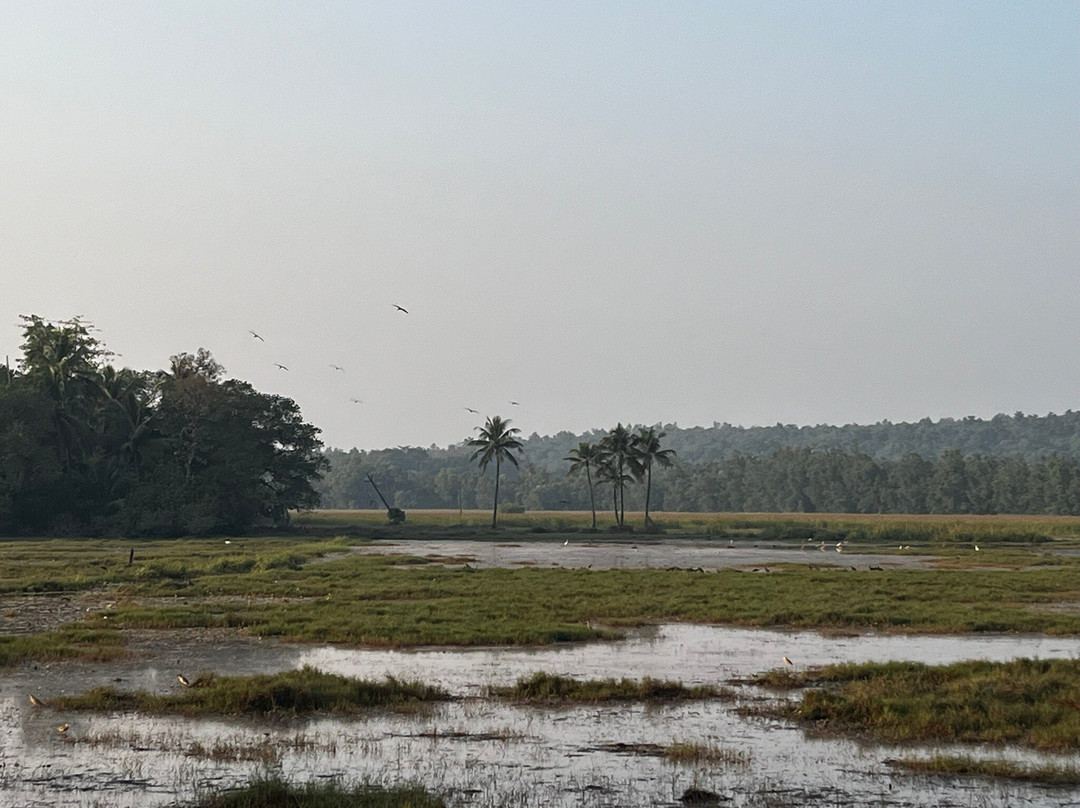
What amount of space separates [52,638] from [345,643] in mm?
6694

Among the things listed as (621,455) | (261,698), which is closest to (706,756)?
(261,698)

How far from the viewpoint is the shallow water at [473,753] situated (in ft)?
46.7

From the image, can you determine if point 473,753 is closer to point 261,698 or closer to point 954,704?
point 261,698

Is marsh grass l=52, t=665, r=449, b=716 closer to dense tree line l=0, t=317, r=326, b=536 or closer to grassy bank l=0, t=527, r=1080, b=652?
grassy bank l=0, t=527, r=1080, b=652

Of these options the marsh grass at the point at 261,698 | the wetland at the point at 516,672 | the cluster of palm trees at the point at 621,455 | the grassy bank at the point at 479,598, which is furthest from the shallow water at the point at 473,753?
the cluster of palm trees at the point at 621,455

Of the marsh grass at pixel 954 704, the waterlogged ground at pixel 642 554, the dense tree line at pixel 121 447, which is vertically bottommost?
the waterlogged ground at pixel 642 554

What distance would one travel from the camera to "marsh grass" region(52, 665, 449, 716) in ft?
62.4

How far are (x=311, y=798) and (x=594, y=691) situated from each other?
27.2 feet

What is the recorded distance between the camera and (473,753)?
16.3 metres

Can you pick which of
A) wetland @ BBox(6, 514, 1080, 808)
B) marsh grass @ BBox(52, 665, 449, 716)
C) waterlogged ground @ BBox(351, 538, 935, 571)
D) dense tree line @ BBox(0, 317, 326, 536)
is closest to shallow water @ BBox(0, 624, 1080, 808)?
wetland @ BBox(6, 514, 1080, 808)

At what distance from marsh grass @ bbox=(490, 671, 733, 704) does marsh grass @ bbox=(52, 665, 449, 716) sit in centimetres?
150

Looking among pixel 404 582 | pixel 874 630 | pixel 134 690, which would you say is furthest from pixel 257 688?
pixel 404 582

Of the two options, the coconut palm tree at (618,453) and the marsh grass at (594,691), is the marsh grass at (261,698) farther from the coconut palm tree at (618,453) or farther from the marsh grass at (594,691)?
the coconut palm tree at (618,453)

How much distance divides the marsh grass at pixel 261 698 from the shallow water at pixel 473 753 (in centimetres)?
61
